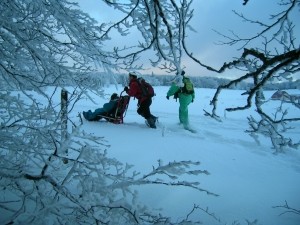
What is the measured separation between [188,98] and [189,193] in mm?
4772

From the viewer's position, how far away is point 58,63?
256cm

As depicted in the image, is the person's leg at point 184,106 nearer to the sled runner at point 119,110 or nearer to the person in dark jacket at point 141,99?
the person in dark jacket at point 141,99

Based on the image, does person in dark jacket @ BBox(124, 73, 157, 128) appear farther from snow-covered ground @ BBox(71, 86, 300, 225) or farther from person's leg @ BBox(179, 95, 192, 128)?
person's leg @ BBox(179, 95, 192, 128)

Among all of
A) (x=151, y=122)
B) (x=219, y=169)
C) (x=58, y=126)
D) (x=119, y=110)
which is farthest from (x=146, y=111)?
(x=58, y=126)

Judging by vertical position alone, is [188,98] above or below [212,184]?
above

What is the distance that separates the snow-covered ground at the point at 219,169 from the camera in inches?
142

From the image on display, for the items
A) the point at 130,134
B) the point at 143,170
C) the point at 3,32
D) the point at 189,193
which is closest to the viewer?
the point at 3,32

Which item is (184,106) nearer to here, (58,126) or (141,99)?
(141,99)

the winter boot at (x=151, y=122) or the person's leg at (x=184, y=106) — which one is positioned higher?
the person's leg at (x=184, y=106)

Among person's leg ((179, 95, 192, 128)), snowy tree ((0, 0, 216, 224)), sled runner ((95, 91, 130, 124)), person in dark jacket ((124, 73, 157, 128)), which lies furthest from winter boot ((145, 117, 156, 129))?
snowy tree ((0, 0, 216, 224))

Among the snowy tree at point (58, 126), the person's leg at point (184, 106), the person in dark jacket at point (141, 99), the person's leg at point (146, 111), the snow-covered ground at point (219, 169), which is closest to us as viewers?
the snowy tree at point (58, 126)

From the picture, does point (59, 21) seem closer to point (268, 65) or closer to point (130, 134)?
point (268, 65)

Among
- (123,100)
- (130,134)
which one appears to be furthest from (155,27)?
(123,100)

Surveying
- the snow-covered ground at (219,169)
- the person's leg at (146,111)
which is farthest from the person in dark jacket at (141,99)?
the snow-covered ground at (219,169)
